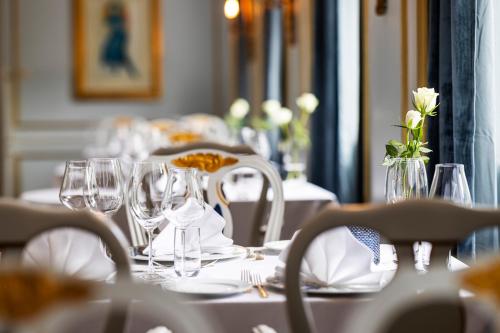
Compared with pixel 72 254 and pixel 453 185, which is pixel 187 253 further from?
pixel 453 185

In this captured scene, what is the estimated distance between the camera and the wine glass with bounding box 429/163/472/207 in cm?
208

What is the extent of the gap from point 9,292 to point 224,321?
733 millimetres

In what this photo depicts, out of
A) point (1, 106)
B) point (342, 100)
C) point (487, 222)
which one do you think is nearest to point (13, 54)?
point (1, 106)

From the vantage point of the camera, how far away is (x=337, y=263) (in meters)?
1.81

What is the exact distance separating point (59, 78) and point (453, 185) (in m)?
9.17

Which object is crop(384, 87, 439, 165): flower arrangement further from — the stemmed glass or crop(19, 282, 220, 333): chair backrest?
crop(19, 282, 220, 333): chair backrest

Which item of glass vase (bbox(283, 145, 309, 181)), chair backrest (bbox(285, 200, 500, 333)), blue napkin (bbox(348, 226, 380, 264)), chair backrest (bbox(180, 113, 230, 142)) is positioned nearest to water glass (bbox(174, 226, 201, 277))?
blue napkin (bbox(348, 226, 380, 264))

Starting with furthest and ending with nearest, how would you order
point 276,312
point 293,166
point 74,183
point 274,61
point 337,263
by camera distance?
point 274,61 < point 293,166 < point 74,183 < point 337,263 < point 276,312

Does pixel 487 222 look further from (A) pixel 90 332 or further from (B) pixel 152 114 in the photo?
(B) pixel 152 114

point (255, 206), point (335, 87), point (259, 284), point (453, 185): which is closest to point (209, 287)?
point (259, 284)

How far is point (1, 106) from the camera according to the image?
34.5ft

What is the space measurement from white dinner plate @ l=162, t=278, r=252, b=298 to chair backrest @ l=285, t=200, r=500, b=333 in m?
0.39

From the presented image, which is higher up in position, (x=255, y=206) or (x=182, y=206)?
(x=182, y=206)

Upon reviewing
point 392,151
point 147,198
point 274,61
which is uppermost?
point 274,61
